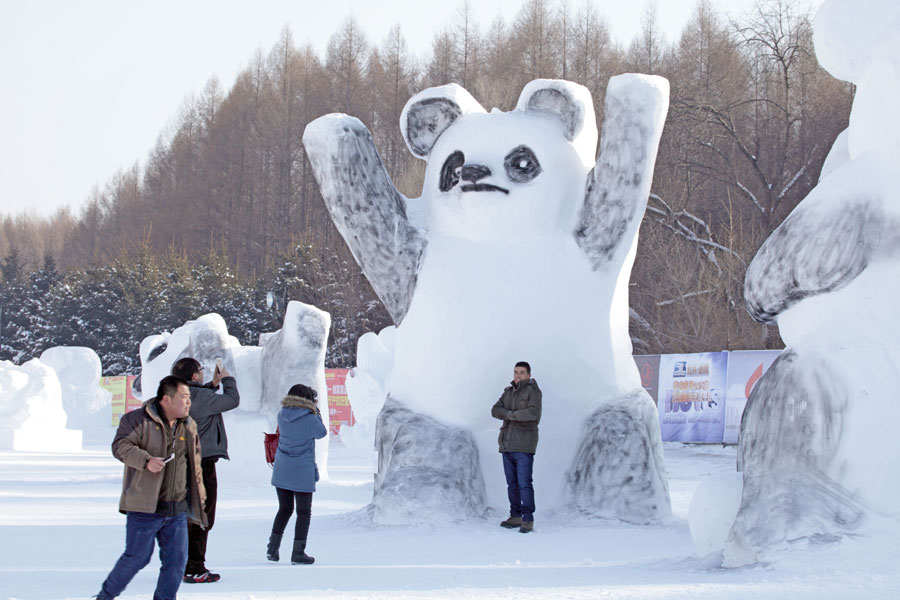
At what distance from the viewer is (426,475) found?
6023mm

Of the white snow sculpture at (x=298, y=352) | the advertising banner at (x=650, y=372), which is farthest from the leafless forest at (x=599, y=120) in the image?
the white snow sculpture at (x=298, y=352)

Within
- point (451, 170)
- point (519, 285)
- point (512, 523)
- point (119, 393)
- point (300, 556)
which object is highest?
point (451, 170)

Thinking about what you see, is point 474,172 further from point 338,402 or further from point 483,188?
point 338,402

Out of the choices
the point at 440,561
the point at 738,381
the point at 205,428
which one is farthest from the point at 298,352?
the point at 738,381

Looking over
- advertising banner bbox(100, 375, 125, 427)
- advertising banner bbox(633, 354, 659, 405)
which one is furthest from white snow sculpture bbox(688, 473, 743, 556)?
advertising banner bbox(100, 375, 125, 427)

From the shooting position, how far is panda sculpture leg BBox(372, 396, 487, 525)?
591cm

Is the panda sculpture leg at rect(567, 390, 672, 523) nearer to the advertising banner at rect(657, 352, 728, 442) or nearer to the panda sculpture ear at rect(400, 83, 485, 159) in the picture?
the panda sculpture ear at rect(400, 83, 485, 159)

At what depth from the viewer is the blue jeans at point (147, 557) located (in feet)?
11.5

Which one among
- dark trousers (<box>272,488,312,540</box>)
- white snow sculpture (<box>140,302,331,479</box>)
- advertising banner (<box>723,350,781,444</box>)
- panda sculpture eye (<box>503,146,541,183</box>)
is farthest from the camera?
advertising banner (<box>723,350,781,444</box>)

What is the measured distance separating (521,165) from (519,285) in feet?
2.58

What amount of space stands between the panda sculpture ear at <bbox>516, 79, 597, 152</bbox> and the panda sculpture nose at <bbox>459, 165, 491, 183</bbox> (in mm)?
640

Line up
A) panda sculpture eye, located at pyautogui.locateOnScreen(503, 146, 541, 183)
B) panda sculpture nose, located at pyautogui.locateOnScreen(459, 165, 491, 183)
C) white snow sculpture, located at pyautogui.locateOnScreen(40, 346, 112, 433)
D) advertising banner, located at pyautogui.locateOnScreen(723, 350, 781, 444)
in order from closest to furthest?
panda sculpture nose, located at pyautogui.locateOnScreen(459, 165, 491, 183), panda sculpture eye, located at pyautogui.locateOnScreen(503, 146, 541, 183), advertising banner, located at pyautogui.locateOnScreen(723, 350, 781, 444), white snow sculpture, located at pyautogui.locateOnScreen(40, 346, 112, 433)

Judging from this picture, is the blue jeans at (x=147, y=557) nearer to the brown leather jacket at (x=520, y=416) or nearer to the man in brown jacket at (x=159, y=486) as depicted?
the man in brown jacket at (x=159, y=486)

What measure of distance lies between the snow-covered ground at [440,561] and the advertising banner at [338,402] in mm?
10971
